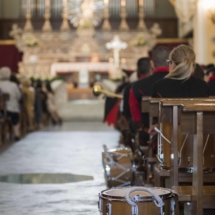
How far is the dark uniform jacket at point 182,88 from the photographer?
5293 mm

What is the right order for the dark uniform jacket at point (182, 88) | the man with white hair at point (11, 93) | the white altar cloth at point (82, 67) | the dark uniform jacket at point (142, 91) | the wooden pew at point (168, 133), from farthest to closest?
the white altar cloth at point (82, 67), the man with white hair at point (11, 93), the dark uniform jacket at point (142, 91), the dark uniform jacket at point (182, 88), the wooden pew at point (168, 133)

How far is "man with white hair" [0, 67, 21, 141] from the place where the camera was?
12.0 metres

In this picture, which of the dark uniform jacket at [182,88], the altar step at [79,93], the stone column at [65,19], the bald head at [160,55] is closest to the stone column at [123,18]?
the stone column at [65,19]

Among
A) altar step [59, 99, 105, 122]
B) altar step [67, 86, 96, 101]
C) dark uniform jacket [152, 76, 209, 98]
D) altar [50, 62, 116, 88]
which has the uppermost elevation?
dark uniform jacket [152, 76, 209, 98]

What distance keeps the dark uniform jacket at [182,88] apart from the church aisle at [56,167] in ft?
3.41

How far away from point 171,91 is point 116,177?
1.18 metres

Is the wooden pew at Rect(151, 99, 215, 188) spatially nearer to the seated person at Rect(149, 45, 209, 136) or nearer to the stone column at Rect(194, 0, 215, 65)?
the seated person at Rect(149, 45, 209, 136)

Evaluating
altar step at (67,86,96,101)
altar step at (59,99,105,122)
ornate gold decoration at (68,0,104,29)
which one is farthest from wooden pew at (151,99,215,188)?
ornate gold decoration at (68,0,104,29)

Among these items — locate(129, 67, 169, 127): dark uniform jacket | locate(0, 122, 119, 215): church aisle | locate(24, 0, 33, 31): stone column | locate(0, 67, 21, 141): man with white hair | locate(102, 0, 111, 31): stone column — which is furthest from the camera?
locate(102, 0, 111, 31): stone column

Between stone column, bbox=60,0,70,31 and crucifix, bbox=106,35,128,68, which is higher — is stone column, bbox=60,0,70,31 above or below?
above

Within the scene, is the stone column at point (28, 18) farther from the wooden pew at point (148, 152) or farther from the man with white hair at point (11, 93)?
the wooden pew at point (148, 152)

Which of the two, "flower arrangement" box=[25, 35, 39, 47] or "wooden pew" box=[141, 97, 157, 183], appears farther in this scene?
"flower arrangement" box=[25, 35, 39, 47]

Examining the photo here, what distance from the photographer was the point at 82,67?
83.5 ft

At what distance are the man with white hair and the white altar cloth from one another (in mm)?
13234
